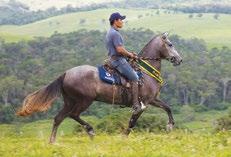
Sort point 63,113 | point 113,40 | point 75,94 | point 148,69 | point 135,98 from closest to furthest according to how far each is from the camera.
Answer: point 75,94 < point 63,113 < point 113,40 < point 135,98 < point 148,69

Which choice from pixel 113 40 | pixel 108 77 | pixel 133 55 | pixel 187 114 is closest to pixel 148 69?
pixel 133 55

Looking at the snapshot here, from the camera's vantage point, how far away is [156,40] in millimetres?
15430

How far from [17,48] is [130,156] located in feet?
453

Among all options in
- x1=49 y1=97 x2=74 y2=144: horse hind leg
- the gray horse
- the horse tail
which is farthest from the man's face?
x1=49 y1=97 x2=74 y2=144: horse hind leg

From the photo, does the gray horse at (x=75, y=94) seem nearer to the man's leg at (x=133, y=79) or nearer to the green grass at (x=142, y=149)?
the man's leg at (x=133, y=79)

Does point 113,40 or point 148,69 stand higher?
point 113,40

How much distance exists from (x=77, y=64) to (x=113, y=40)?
111 meters

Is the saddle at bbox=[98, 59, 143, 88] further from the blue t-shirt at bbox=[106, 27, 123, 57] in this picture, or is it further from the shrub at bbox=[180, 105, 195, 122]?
the shrub at bbox=[180, 105, 195, 122]

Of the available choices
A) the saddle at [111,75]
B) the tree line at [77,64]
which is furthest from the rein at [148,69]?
the tree line at [77,64]

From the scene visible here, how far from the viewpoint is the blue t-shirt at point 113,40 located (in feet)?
45.6

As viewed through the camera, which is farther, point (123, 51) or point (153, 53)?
point (153, 53)

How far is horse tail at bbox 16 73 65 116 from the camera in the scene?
1371 centimetres

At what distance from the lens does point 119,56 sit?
14172 millimetres

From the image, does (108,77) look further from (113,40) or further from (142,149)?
(142,149)
